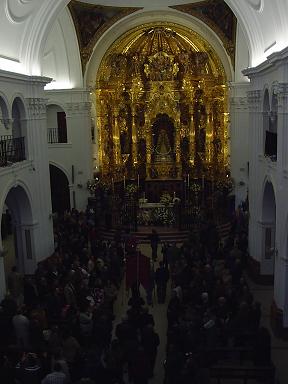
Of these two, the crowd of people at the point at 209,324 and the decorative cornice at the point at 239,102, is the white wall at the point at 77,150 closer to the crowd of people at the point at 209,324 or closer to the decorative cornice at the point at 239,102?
the decorative cornice at the point at 239,102

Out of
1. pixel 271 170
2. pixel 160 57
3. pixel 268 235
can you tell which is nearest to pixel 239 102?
pixel 160 57

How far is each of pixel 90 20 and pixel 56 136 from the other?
5365 millimetres

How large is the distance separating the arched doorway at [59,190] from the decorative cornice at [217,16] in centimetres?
889

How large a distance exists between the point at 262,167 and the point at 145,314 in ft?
21.6

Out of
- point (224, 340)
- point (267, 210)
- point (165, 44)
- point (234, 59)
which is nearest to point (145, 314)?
point (224, 340)

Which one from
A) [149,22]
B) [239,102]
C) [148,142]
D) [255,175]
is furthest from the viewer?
[148,142]

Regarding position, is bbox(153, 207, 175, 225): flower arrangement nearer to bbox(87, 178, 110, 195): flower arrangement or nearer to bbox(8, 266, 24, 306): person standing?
bbox(87, 178, 110, 195): flower arrangement

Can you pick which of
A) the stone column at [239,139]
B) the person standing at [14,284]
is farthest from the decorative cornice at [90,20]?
the person standing at [14,284]

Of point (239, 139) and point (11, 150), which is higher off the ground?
point (11, 150)

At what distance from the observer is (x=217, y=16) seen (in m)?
21.7

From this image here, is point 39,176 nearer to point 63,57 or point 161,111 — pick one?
point 63,57

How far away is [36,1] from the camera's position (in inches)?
591

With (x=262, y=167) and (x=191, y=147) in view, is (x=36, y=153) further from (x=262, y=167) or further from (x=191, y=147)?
(x=191, y=147)

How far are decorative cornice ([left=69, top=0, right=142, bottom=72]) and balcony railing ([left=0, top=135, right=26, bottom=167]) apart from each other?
8.07m
